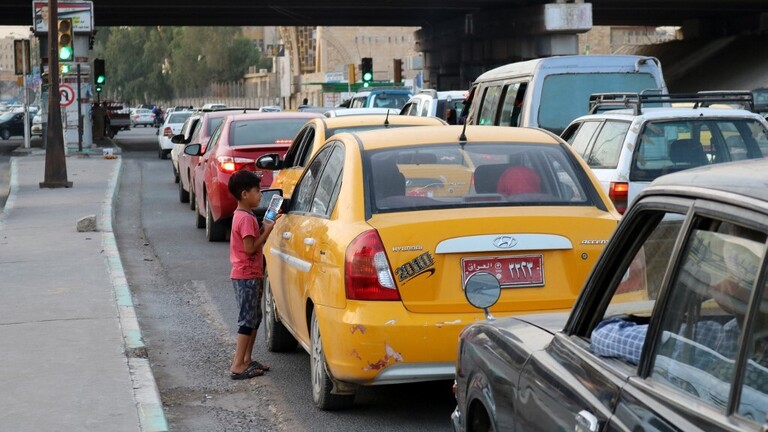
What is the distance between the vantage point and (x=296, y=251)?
7789mm

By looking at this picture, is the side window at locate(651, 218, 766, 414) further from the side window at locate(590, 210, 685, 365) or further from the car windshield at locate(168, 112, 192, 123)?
the car windshield at locate(168, 112, 192, 123)

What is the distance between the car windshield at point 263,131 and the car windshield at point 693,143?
18.9ft

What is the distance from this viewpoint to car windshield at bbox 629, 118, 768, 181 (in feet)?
38.3

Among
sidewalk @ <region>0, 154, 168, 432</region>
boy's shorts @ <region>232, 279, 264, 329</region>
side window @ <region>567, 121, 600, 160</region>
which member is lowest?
sidewalk @ <region>0, 154, 168, 432</region>

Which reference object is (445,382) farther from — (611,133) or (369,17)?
(369,17)

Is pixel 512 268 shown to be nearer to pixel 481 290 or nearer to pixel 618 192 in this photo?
pixel 481 290

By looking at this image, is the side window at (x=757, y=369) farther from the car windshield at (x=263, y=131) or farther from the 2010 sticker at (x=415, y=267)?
the car windshield at (x=263, y=131)

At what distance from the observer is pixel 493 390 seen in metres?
4.21

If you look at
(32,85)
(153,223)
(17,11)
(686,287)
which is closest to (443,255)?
(686,287)

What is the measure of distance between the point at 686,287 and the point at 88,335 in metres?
7.03

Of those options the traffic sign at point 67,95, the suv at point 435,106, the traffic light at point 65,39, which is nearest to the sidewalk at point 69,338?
the suv at point 435,106

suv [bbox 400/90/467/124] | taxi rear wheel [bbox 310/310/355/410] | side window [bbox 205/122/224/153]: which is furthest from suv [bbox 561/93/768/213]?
suv [bbox 400/90/467/124]

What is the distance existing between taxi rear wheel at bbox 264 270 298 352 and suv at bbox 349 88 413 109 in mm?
25664

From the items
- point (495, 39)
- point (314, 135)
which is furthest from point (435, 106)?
point (495, 39)
